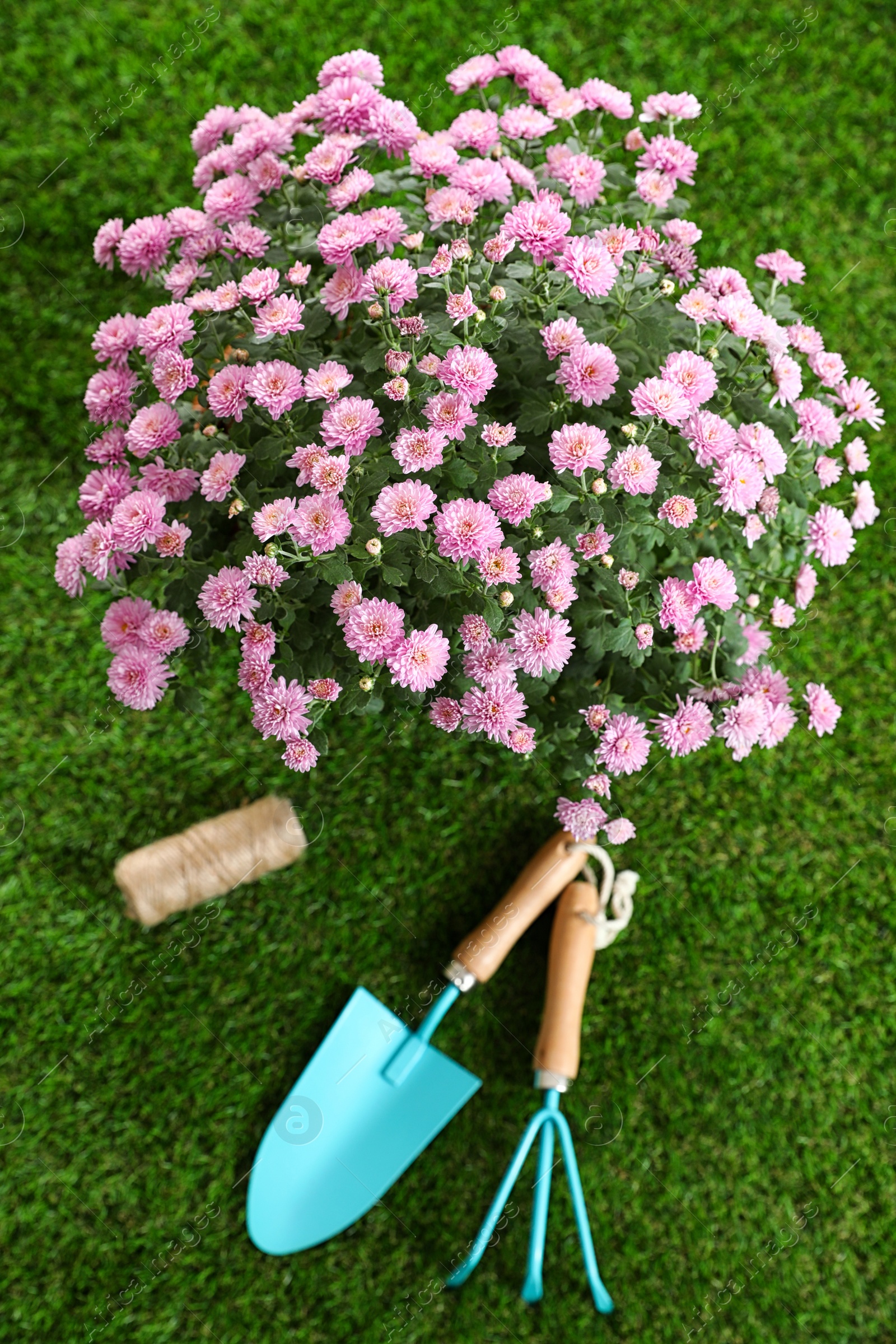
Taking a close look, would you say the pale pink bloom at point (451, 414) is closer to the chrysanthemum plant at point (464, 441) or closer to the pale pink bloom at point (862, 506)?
the chrysanthemum plant at point (464, 441)

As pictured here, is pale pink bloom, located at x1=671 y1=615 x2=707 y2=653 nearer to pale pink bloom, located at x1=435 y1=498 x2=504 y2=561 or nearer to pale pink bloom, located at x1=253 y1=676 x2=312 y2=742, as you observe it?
pale pink bloom, located at x1=435 y1=498 x2=504 y2=561

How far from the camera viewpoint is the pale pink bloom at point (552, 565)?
99 cm

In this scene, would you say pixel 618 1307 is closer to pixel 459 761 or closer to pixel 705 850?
pixel 705 850

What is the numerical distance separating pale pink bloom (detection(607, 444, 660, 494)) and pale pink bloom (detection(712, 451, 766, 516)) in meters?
0.08

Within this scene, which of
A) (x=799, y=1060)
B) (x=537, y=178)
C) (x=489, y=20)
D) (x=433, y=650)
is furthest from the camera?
(x=489, y=20)

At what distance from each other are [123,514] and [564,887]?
1029 millimetres

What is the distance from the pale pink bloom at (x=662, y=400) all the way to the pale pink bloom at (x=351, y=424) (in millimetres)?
272

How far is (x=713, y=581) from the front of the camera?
1.01 metres

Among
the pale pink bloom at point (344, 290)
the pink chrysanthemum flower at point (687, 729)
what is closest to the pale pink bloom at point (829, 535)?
the pink chrysanthemum flower at point (687, 729)

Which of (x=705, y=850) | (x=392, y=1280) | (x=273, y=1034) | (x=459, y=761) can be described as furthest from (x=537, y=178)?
(x=392, y=1280)

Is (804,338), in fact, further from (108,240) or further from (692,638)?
(108,240)

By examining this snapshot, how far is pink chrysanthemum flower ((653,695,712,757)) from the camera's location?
1.06 meters

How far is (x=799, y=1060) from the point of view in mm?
1768

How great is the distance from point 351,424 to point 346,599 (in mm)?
178
